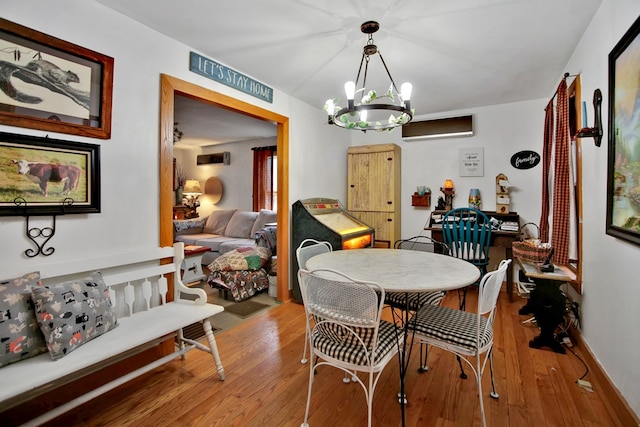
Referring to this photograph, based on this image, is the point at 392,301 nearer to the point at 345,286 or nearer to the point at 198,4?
the point at 345,286

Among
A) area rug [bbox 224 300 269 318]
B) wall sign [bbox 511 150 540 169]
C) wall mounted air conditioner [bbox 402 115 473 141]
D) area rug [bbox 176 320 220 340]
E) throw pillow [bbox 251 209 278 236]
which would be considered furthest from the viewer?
throw pillow [bbox 251 209 278 236]

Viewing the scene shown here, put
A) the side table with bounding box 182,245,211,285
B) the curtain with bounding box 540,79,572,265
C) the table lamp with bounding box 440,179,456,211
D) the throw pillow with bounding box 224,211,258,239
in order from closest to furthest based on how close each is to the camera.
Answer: the curtain with bounding box 540,79,572,265, the side table with bounding box 182,245,211,285, the table lamp with bounding box 440,179,456,211, the throw pillow with bounding box 224,211,258,239

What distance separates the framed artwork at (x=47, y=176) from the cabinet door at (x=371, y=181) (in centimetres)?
331

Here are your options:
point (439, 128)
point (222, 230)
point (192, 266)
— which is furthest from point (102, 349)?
point (222, 230)

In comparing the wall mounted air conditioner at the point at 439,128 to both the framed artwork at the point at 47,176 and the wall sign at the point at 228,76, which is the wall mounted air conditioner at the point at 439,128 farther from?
the framed artwork at the point at 47,176

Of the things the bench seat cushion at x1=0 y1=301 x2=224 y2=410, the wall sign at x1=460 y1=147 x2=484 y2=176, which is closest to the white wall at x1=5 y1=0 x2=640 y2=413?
the bench seat cushion at x1=0 y1=301 x2=224 y2=410

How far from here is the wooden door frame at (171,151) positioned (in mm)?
2271

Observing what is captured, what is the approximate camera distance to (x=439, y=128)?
4219mm

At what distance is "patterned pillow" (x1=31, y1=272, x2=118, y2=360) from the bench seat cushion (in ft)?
0.15

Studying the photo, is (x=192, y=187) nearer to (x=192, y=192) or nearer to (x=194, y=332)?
(x=192, y=192)

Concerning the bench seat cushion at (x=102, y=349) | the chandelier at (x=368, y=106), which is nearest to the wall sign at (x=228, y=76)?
the chandelier at (x=368, y=106)

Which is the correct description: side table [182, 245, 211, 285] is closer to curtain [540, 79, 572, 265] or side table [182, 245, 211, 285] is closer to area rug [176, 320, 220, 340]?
area rug [176, 320, 220, 340]

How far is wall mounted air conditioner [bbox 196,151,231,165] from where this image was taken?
652cm

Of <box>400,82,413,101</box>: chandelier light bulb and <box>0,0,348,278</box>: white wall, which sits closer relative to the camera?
<box>0,0,348,278</box>: white wall
